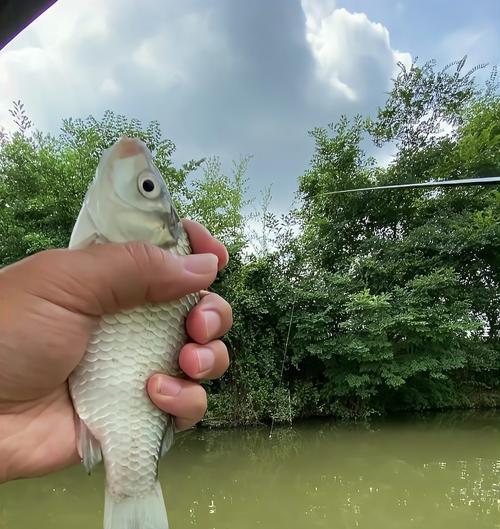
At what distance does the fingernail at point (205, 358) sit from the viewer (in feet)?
3.55

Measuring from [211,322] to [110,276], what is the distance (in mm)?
258

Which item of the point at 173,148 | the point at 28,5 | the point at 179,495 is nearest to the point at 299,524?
the point at 179,495

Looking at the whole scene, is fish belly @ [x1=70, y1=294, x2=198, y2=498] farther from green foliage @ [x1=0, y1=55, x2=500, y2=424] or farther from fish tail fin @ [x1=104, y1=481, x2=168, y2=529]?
green foliage @ [x1=0, y1=55, x2=500, y2=424]

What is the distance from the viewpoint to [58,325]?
40.3 inches

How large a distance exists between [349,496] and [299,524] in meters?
0.89

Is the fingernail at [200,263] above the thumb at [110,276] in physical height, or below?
above

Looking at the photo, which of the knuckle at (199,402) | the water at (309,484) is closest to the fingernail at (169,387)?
the knuckle at (199,402)

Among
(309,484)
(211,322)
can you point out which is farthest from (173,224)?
(309,484)

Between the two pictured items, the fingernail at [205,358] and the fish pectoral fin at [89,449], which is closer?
the fish pectoral fin at [89,449]

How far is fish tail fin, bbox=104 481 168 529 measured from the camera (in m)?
0.86

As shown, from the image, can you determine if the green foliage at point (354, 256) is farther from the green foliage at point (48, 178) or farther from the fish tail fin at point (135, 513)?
the fish tail fin at point (135, 513)

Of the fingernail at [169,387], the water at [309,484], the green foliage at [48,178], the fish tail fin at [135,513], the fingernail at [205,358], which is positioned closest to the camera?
the fish tail fin at [135,513]

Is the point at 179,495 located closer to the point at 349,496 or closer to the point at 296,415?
the point at 349,496

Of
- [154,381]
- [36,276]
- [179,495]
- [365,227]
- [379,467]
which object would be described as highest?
[365,227]
